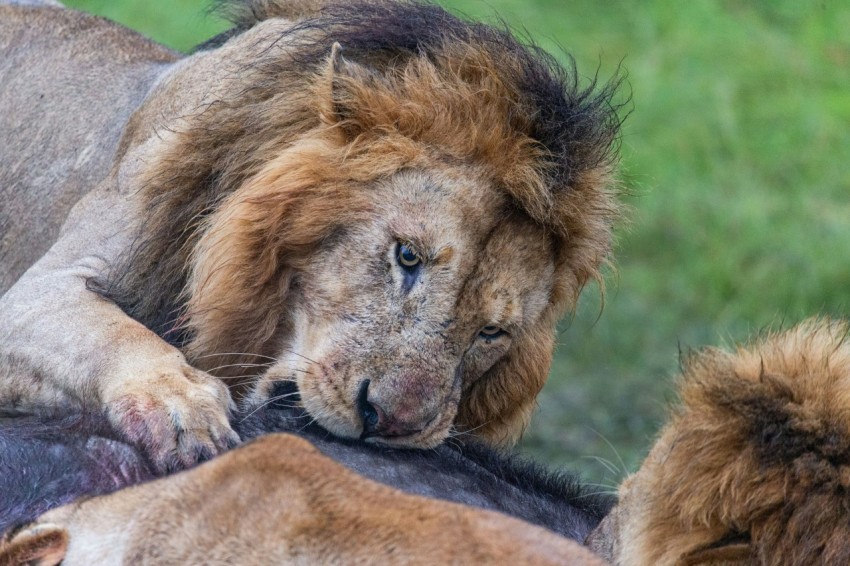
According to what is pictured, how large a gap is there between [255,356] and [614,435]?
3.44 metres

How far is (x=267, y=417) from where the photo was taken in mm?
3086

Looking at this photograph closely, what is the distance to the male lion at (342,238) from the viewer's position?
3.20 metres

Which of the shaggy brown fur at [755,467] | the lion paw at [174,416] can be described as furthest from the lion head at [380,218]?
the shaggy brown fur at [755,467]

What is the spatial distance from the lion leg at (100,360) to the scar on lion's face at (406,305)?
0.92ft

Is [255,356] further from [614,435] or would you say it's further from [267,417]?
[614,435]

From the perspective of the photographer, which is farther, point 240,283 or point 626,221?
point 626,221

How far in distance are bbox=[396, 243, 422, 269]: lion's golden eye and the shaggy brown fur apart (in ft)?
3.01

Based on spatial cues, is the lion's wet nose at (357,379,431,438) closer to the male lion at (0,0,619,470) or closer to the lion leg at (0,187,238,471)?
the male lion at (0,0,619,470)

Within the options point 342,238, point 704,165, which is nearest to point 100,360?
point 342,238

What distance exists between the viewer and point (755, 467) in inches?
88.6

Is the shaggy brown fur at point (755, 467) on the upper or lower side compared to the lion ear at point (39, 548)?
upper

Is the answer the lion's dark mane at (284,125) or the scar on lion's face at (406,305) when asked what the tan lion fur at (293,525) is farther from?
the lion's dark mane at (284,125)

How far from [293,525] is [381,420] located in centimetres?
114

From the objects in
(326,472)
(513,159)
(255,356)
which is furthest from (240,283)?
(326,472)
